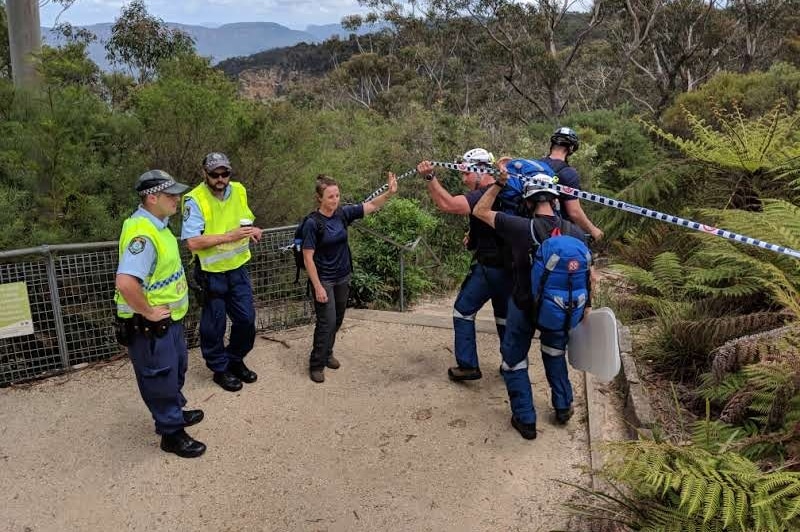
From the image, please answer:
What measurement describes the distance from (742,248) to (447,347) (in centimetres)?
267

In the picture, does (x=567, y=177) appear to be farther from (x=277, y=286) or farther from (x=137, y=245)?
(x=137, y=245)

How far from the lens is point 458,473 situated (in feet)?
13.0

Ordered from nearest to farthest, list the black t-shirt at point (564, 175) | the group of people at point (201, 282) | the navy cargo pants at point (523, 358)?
1. the group of people at point (201, 282)
2. the navy cargo pants at point (523, 358)
3. the black t-shirt at point (564, 175)

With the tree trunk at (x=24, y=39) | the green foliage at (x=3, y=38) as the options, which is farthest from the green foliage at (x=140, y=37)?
the tree trunk at (x=24, y=39)

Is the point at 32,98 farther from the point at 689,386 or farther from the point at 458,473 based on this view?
the point at 689,386

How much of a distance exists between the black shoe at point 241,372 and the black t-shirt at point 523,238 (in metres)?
2.30

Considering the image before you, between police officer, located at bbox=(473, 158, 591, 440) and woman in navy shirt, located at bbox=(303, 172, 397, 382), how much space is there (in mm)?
1185

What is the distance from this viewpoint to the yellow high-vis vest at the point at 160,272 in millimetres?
3662

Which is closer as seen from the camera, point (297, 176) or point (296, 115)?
point (297, 176)

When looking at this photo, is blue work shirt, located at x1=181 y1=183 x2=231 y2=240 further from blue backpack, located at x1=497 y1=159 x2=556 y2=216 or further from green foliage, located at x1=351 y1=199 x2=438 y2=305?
green foliage, located at x1=351 y1=199 x2=438 y2=305

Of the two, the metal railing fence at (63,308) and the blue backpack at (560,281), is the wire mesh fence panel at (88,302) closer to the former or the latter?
the metal railing fence at (63,308)

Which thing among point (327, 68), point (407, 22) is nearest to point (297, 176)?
point (407, 22)

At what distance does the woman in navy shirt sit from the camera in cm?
493

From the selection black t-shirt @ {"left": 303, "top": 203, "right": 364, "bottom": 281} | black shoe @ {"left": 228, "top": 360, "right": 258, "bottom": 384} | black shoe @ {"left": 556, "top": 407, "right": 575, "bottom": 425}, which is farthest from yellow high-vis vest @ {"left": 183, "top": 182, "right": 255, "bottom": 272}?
black shoe @ {"left": 556, "top": 407, "right": 575, "bottom": 425}
